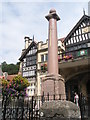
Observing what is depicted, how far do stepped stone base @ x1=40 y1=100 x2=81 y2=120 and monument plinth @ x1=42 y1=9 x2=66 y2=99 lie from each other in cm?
224

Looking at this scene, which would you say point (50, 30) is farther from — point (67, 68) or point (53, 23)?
point (67, 68)

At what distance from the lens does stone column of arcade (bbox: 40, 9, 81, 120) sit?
6008 mm

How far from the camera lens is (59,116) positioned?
19.5ft

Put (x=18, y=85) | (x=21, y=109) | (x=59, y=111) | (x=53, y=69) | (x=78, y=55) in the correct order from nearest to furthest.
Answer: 1. (x=59, y=111)
2. (x=21, y=109)
3. (x=53, y=69)
4. (x=78, y=55)
5. (x=18, y=85)

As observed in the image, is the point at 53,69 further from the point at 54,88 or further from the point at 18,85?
the point at 18,85

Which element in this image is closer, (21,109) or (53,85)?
(21,109)

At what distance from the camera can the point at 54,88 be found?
9.02m

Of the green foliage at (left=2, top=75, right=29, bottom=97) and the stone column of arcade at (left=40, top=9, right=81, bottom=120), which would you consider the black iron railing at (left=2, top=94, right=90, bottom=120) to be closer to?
the stone column of arcade at (left=40, top=9, right=81, bottom=120)

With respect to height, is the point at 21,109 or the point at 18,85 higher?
the point at 18,85

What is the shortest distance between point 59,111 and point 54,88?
302 centimetres

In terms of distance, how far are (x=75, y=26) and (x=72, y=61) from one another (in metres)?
7.96

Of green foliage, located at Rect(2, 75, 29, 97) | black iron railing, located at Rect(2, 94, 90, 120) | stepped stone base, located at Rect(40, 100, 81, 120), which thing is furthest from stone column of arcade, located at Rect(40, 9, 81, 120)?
green foliage, located at Rect(2, 75, 29, 97)

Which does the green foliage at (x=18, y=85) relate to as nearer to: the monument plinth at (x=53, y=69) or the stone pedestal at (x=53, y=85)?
the monument plinth at (x=53, y=69)

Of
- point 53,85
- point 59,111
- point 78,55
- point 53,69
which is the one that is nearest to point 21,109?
point 59,111
